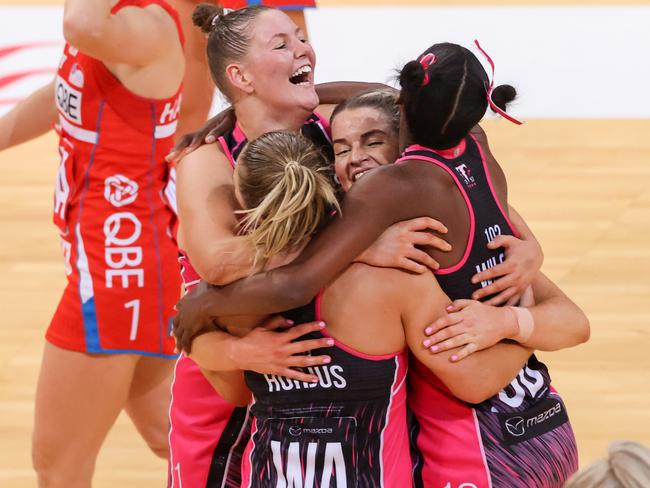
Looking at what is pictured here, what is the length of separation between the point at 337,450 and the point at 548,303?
0.50 metres

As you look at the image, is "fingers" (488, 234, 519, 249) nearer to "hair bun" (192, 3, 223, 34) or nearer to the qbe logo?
"hair bun" (192, 3, 223, 34)

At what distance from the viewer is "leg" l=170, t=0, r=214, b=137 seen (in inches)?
143

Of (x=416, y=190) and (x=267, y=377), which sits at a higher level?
(x=416, y=190)

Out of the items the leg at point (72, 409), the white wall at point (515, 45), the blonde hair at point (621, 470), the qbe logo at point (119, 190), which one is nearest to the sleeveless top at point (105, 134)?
the qbe logo at point (119, 190)

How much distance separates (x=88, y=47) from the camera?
9.70ft

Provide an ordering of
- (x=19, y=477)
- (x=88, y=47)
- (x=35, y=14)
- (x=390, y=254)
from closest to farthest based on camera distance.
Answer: (x=390, y=254), (x=88, y=47), (x=19, y=477), (x=35, y=14)

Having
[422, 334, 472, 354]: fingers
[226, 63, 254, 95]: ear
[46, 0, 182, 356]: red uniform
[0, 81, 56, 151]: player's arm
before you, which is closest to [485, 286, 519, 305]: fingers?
[422, 334, 472, 354]: fingers

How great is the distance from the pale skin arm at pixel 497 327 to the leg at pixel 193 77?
1649 mm

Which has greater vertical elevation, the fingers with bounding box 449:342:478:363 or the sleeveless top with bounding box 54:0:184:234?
the fingers with bounding box 449:342:478:363

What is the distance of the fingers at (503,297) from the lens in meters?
2.28

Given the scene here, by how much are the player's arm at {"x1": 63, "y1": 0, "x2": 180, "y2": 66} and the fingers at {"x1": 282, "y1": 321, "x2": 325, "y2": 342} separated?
1063mm

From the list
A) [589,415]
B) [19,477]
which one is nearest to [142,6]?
[19,477]

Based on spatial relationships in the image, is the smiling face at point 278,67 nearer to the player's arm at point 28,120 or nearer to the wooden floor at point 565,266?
the player's arm at point 28,120

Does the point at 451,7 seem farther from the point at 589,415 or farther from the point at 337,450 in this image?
the point at 337,450
